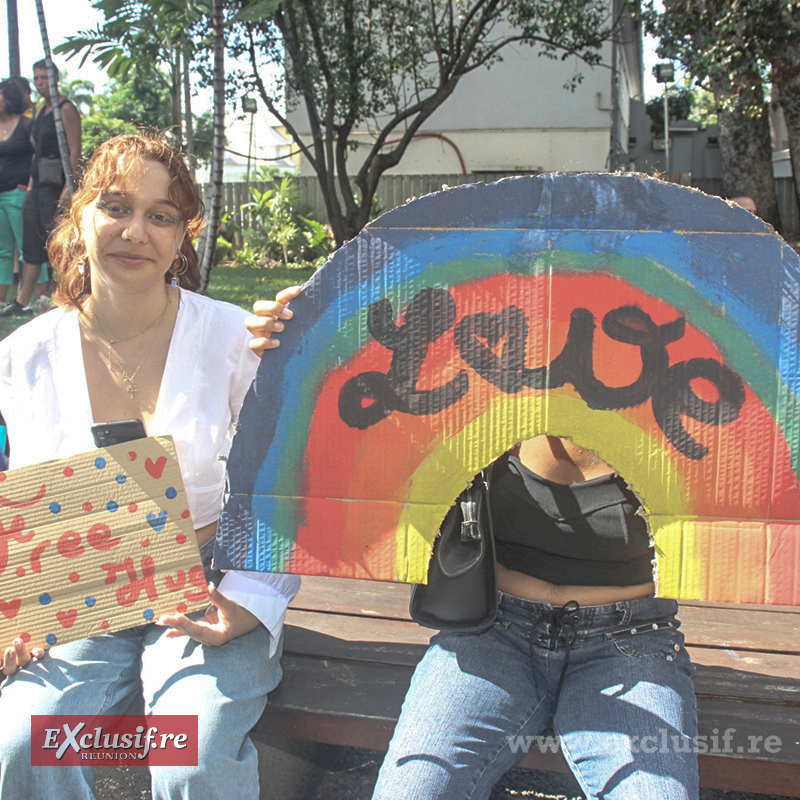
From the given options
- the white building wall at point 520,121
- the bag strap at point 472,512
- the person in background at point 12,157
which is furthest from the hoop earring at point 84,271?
the white building wall at point 520,121

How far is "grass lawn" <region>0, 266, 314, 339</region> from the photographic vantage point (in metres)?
7.54

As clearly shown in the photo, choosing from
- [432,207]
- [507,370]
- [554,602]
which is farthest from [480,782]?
[432,207]

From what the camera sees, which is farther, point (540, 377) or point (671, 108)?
point (671, 108)

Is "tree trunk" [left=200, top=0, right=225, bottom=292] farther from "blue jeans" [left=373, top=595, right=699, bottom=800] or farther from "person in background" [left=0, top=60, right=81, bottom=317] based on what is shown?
"blue jeans" [left=373, top=595, right=699, bottom=800]

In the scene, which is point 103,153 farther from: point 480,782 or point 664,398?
point 480,782

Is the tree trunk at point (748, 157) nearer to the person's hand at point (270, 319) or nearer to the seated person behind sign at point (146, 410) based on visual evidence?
the seated person behind sign at point (146, 410)

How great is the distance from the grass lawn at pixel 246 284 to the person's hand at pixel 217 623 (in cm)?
426

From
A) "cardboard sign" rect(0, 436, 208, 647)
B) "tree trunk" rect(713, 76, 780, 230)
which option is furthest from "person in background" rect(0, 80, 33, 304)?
"tree trunk" rect(713, 76, 780, 230)

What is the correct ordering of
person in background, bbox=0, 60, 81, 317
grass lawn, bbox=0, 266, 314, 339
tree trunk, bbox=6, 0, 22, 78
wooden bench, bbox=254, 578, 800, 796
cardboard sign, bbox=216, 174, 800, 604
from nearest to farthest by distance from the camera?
cardboard sign, bbox=216, 174, 800, 604, wooden bench, bbox=254, 578, 800, 796, person in background, bbox=0, 60, 81, 317, grass lawn, bbox=0, 266, 314, 339, tree trunk, bbox=6, 0, 22, 78

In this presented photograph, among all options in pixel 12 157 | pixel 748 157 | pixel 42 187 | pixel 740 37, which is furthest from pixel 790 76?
pixel 12 157

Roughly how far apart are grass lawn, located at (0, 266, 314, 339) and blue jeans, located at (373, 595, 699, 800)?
460cm

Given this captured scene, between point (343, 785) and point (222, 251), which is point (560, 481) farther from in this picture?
point (222, 251)

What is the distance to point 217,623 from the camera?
1.59 metres

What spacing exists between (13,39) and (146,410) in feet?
30.3
